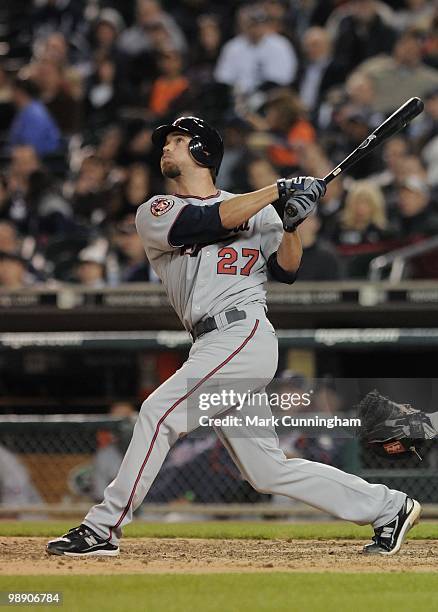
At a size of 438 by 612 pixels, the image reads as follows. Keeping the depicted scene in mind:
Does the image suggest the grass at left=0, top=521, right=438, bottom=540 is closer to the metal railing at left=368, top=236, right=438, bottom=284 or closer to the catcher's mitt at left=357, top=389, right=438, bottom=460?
the catcher's mitt at left=357, top=389, right=438, bottom=460

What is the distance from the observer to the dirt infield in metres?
5.20

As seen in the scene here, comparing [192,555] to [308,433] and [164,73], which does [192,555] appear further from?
[164,73]

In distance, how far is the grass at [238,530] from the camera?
262 inches

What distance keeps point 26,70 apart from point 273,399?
7.34 meters

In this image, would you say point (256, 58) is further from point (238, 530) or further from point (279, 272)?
point (279, 272)

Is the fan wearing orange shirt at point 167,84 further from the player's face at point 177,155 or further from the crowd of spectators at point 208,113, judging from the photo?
the player's face at point 177,155

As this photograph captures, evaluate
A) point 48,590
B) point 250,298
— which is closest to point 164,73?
point 250,298

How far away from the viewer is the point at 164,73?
1321cm

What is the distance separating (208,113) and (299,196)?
7329 mm

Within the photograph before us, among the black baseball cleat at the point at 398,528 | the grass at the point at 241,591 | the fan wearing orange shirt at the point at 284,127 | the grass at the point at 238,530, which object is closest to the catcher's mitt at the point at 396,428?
the black baseball cleat at the point at 398,528

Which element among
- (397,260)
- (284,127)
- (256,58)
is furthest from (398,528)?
(256,58)

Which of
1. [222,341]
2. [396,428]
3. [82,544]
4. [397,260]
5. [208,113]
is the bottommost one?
[82,544]

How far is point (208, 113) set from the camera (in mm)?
12383

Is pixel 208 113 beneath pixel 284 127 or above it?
above
